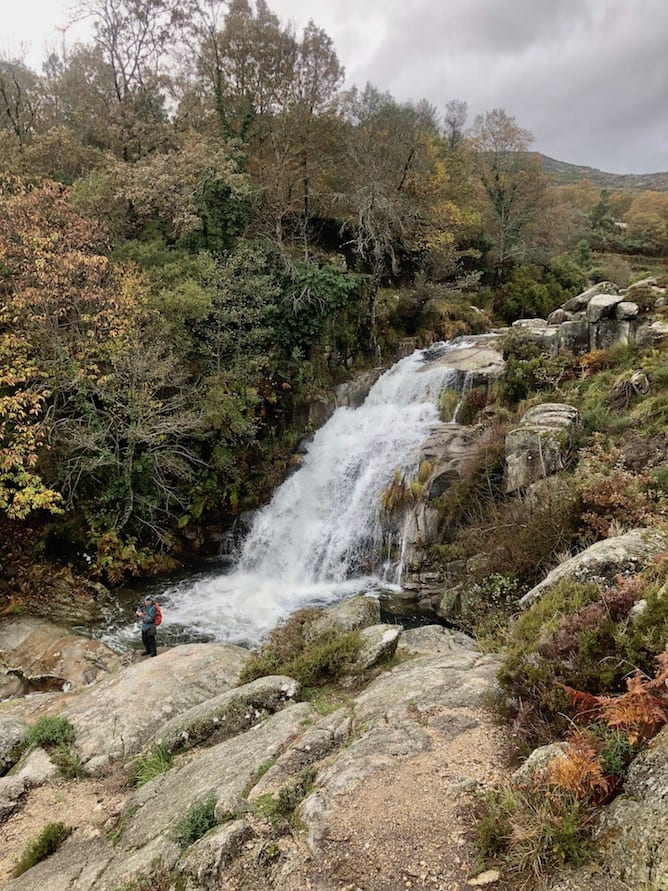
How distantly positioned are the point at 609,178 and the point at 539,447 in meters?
126

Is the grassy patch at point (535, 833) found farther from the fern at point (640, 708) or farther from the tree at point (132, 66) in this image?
the tree at point (132, 66)

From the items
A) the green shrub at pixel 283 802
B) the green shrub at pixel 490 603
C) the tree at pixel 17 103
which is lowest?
the green shrub at pixel 490 603

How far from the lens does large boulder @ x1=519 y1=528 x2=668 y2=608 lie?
16.8 feet

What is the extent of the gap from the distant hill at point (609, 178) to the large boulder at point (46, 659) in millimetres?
100324

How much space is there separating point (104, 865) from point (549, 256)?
2973 centimetres

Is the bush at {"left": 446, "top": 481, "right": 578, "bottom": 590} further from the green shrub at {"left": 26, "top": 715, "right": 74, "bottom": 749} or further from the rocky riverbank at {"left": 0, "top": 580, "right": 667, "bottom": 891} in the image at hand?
the green shrub at {"left": 26, "top": 715, "right": 74, "bottom": 749}

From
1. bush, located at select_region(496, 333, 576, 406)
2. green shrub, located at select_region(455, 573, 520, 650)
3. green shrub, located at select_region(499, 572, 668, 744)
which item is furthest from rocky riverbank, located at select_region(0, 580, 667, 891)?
bush, located at select_region(496, 333, 576, 406)

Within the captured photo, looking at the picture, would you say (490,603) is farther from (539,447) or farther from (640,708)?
(640,708)

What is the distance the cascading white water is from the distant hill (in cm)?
9038

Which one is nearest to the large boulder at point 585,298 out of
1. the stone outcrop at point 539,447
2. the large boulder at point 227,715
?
the stone outcrop at point 539,447

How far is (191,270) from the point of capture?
13.7 metres

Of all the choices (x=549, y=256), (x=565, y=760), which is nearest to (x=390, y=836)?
(x=565, y=760)

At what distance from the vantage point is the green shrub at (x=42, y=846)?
4.10m

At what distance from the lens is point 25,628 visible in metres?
10.0
